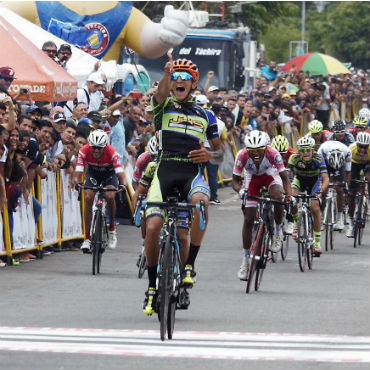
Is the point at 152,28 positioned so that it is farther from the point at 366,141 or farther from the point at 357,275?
the point at 357,275

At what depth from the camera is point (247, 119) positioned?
30391 millimetres

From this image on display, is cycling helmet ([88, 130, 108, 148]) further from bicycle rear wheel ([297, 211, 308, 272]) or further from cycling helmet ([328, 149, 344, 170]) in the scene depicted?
cycling helmet ([328, 149, 344, 170])

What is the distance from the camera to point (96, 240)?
15.5 meters

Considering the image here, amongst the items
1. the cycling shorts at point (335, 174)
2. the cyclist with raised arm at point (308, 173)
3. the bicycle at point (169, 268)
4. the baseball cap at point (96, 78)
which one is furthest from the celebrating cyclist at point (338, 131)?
the bicycle at point (169, 268)

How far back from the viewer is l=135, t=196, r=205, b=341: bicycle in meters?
10.2

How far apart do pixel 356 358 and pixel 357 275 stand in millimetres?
6649

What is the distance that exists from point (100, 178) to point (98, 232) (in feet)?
3.09

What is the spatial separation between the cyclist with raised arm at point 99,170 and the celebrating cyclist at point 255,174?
1.59 m

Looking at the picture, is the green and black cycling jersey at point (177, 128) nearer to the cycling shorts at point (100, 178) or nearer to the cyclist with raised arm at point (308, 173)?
the cycling shorts at point (100, 178)

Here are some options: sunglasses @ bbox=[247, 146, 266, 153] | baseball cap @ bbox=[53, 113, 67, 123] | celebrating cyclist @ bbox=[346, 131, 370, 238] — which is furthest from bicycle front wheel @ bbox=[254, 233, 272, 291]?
celebrating cyclist @ bbox=[346, 131, 370, 238]

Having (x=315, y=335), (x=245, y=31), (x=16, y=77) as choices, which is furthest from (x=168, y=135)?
(x=245, y=31)

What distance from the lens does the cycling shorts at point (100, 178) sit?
1616cm

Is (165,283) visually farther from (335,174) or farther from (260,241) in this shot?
(335,174)

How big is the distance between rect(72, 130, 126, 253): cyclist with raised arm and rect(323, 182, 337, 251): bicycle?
14.5 feet
